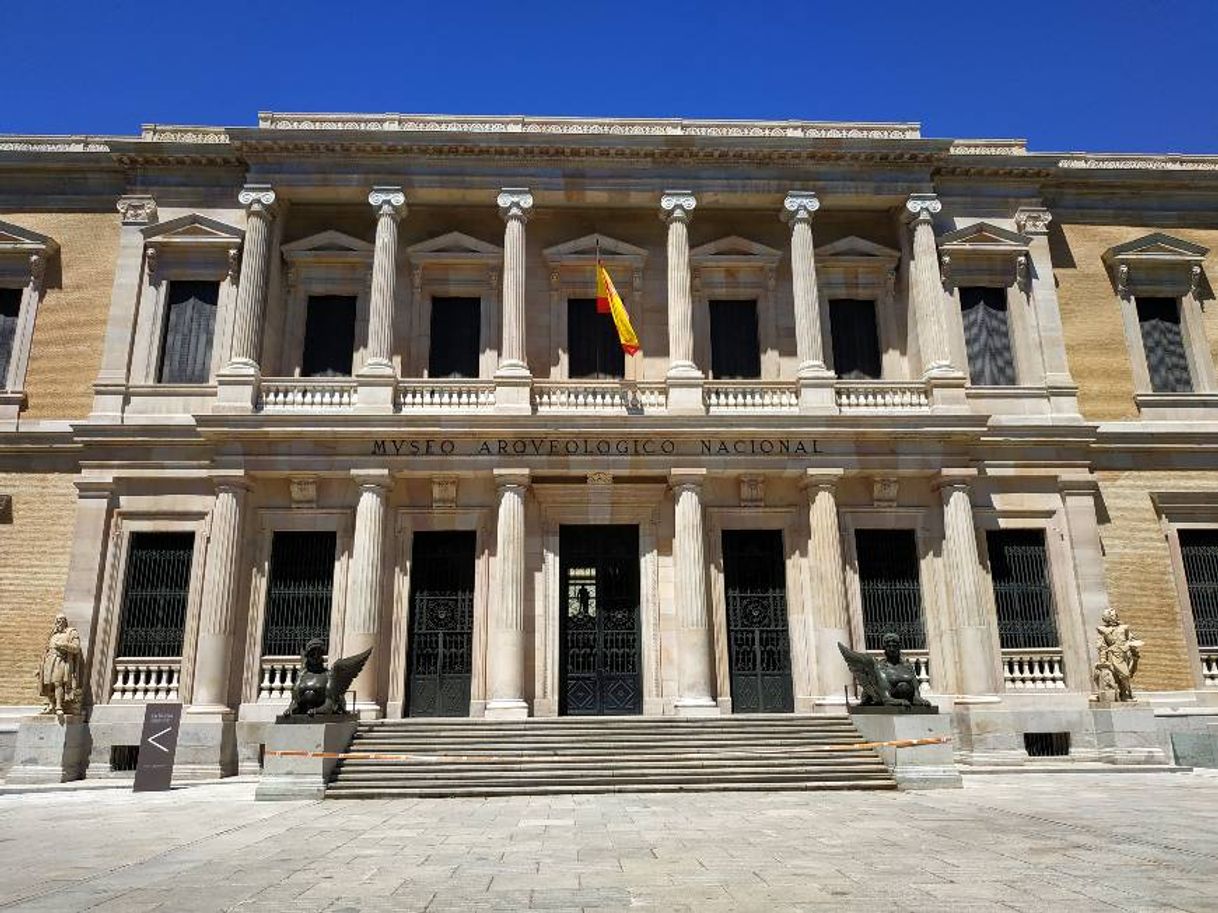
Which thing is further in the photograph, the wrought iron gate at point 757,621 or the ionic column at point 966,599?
the wrought iron gate at point 757,621

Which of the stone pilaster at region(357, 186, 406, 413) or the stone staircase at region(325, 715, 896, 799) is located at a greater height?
the stone pilaster at region(357, 186, 406, 413)

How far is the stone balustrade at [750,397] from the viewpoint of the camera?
1942cm

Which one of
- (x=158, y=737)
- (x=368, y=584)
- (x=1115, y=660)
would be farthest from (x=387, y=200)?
(x=1115, y=660)

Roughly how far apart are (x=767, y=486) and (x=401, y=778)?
10142 mm

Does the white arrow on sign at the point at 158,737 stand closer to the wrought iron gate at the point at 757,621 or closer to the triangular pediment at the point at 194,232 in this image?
the wrought iron gate at the point at 757,621

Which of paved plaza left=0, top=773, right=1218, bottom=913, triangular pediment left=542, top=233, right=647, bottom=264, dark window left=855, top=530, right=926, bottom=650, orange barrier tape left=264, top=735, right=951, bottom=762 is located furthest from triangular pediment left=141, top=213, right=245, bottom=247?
dark window left=855, top=530, right=926, bottom=650

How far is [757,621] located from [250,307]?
44.6 feet

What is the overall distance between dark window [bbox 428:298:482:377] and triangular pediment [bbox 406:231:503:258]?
1129 millimetres

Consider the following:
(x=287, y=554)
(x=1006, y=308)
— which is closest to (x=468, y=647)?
(x=287, y=554)

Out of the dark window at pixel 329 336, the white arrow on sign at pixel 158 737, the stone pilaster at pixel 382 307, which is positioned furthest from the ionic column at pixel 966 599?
the white arrow on sign at pixel 158 737

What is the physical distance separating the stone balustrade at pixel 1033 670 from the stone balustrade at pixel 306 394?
15.7 meters

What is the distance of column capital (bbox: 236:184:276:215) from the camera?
20.0 m

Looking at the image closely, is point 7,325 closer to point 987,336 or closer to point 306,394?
point 306,394

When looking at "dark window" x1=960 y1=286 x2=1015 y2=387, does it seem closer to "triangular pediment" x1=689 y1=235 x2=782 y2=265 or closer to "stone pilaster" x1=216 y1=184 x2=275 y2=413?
"triangular pediment" x1=689 y1=235 x2=782 y2=265
